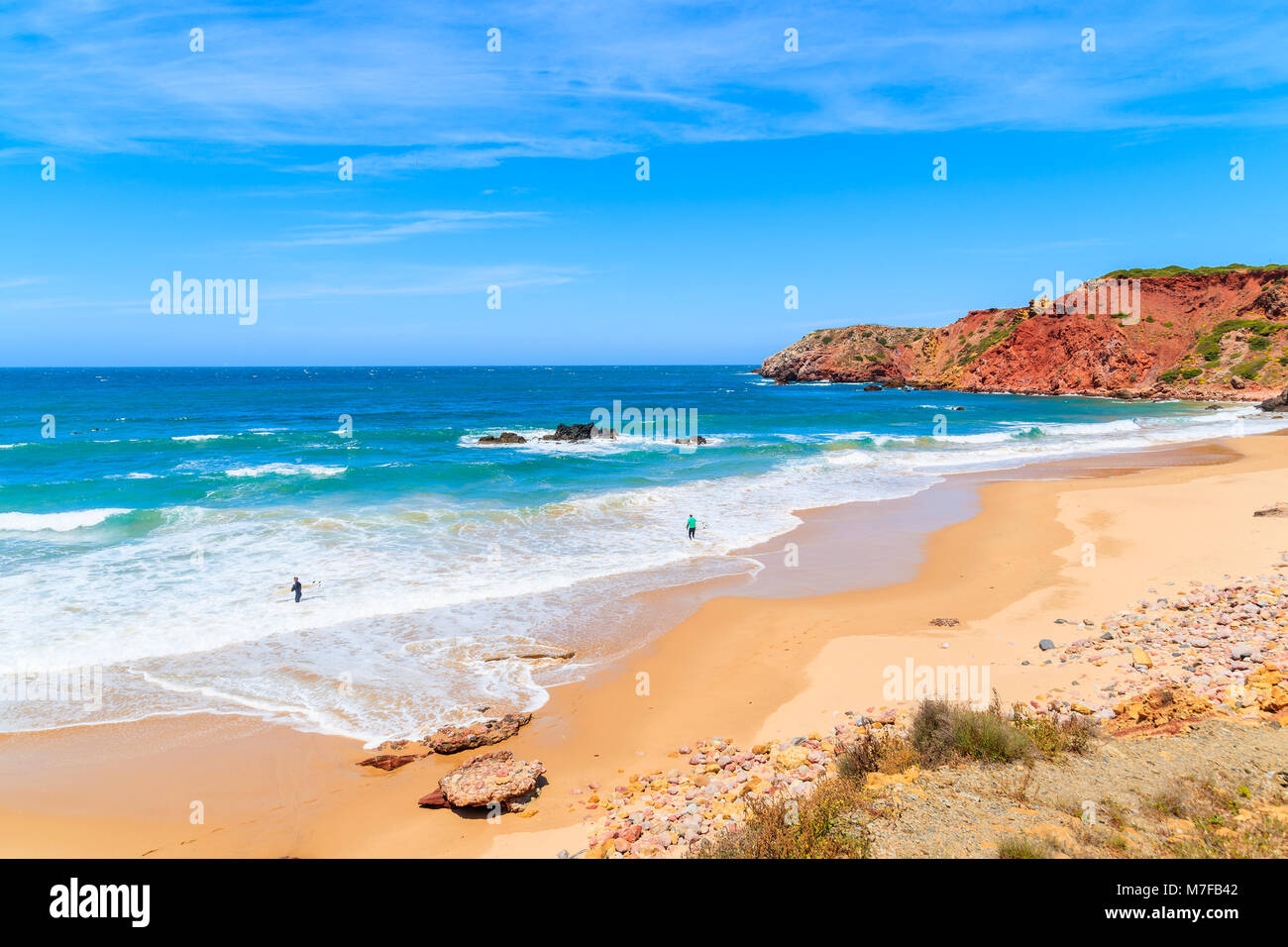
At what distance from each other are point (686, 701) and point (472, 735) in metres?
3.24

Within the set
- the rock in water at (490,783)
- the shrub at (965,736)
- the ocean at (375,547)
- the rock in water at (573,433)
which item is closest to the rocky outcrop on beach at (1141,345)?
the ocean at (375,547)

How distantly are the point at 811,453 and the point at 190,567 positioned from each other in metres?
30.5

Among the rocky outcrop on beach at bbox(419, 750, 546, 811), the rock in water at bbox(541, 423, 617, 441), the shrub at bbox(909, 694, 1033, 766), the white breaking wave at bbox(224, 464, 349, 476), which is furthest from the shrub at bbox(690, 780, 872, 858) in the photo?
the rock in water at bbox(541, 423, 617, 441)

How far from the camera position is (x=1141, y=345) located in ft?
246

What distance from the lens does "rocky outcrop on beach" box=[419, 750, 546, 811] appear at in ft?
24.5

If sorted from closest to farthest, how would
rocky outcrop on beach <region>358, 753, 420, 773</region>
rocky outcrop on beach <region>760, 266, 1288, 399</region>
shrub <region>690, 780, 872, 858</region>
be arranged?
shrub <region>690, 780, 872, 858</region>, rocky outcrop on beach <region>358, 753, 420, 773</region>, rocky outcrop on beach <region>760, 266, 1288, 399</region>

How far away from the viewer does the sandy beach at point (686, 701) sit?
292 inches

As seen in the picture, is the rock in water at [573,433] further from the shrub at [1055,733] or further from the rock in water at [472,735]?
the shrub at [1055,733]

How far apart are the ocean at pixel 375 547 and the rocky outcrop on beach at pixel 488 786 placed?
2.03 m

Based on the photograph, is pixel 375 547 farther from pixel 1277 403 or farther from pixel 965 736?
pixel 1277 403

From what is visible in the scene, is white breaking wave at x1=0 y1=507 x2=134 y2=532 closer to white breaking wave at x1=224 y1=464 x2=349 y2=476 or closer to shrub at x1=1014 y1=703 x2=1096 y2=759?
white breaking wave at x1=224 y1=464 x2=349 y2=476

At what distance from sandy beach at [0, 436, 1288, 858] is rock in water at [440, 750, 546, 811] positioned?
226mm
